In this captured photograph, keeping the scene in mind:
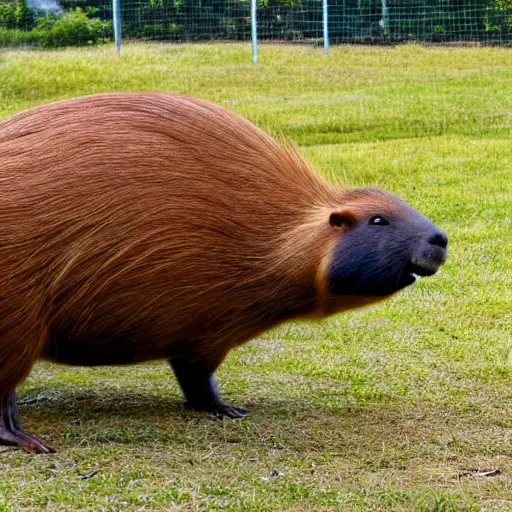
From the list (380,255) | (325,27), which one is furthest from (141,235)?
(325,27)

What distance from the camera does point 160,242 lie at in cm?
436

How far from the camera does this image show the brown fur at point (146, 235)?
429 cm

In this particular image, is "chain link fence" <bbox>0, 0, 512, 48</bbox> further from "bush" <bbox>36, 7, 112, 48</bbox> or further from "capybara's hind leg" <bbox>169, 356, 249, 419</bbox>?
"capybara's hind leg" <bbox>169, 356, 249, 419</bbox>

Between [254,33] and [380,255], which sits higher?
[254,33]

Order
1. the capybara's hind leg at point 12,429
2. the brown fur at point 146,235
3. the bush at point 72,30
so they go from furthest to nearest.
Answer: the bush at point 72,30 < the capybara's hind leg at point 12,429 < the brown fur at point 146,235

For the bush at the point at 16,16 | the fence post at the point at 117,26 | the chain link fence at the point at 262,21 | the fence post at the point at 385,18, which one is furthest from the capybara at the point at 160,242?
the fence post at the point at 385,18

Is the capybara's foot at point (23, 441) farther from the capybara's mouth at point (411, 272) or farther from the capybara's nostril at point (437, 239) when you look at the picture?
the capybara's nostril at point (437, 239)

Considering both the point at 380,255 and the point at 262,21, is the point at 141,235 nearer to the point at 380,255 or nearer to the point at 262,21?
the point at 380,255

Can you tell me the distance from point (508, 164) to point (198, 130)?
698 centimetres

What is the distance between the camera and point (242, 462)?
4207 millimetres

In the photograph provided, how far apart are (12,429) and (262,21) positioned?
14.7 meters

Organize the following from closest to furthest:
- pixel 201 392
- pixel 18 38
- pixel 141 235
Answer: pixel 141 235 → pixel 201 392 → pixel 18 38

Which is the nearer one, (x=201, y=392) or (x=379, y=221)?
(x=379, y=221)

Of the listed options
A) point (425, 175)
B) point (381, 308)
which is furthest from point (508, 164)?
point (381, 308)
